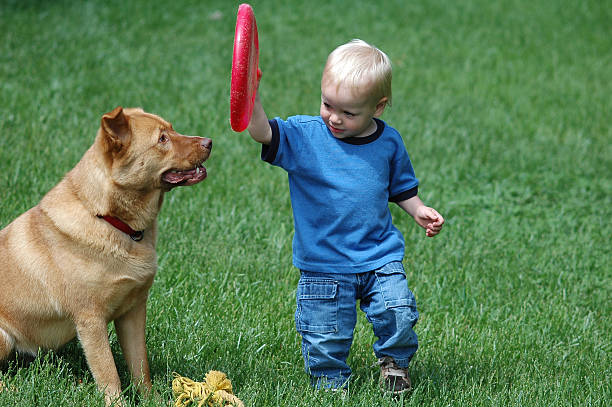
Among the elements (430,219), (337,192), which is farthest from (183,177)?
(430,219)

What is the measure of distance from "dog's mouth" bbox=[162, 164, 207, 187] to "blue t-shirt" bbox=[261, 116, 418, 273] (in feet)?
1.11

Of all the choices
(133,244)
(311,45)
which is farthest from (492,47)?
(133,244)

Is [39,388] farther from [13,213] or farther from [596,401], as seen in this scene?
[596,401]

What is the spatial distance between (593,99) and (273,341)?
7.70 m

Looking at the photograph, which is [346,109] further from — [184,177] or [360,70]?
[184,177]

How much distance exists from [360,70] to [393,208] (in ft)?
10.5

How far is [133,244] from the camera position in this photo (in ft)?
11.5

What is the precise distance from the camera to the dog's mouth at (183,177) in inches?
136

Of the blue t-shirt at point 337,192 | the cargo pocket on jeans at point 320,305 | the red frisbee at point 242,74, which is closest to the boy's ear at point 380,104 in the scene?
the blue t-shirt at point 337,192

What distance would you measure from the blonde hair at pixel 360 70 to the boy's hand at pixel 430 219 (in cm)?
66

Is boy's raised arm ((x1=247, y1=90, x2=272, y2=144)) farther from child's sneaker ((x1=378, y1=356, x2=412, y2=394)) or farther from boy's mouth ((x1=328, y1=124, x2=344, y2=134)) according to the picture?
child's sneaker ((x1=378, y1=356, x2=412, y2=394))

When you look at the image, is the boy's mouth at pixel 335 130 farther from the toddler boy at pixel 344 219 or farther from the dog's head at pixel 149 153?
the dog's head at pixel 149 153

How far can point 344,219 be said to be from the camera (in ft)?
11.9

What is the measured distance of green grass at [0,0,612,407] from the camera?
4.10m
